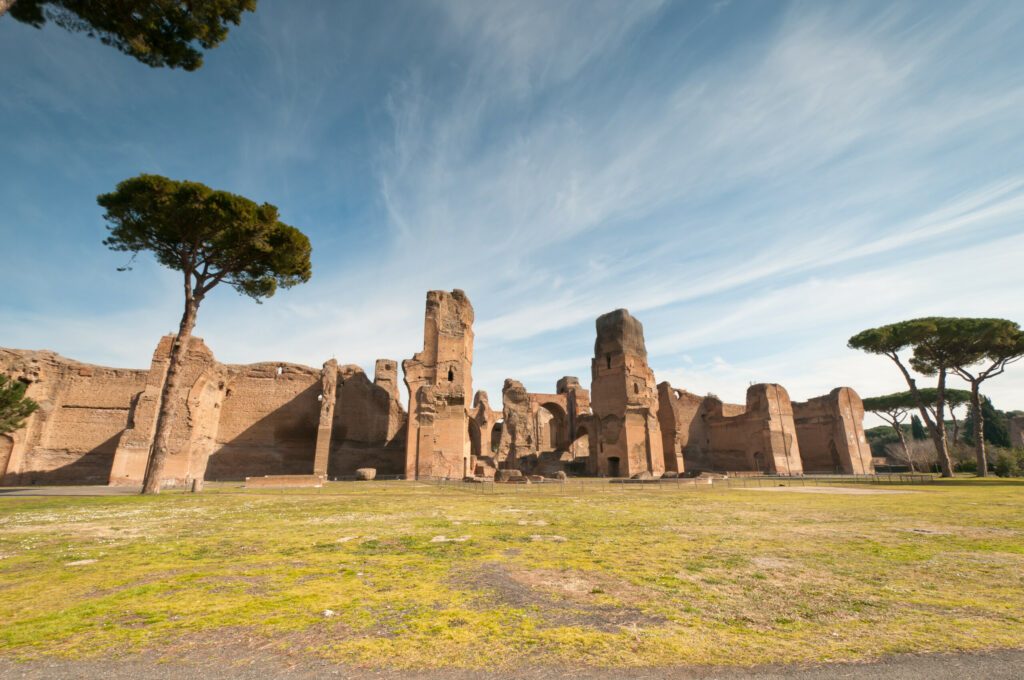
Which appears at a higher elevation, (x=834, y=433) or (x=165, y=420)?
(x=834, y=433)

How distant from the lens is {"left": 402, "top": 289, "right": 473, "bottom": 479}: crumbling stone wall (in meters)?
23.2

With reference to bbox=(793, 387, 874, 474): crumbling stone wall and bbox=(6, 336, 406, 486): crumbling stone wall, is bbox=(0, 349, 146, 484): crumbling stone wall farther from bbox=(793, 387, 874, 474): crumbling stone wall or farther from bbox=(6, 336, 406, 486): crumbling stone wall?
bbox=(793, 387, 874, 474): crumbling stone wall

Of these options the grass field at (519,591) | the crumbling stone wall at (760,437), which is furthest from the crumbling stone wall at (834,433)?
the grass field at (519,591)

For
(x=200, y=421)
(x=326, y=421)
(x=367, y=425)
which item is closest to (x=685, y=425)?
(x=367, y=425)

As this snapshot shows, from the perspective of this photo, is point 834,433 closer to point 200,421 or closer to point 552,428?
point 552,428

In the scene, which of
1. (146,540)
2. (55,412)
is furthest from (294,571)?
(55,412)

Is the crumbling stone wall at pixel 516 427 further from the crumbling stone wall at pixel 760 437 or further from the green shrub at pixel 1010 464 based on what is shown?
the green shrub at pixel 1010 464

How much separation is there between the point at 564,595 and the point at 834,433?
124 feet

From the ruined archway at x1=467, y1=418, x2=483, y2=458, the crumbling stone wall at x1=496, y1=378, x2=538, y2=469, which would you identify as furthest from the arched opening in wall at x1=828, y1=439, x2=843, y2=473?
the ruined archway at x1=467, y1=418, x2=483, y2=458

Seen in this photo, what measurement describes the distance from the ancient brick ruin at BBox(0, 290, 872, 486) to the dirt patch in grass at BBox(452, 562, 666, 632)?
1690 cm

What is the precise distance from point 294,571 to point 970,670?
4.17 meters

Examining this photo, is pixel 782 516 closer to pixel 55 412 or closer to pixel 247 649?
pixel 247 649

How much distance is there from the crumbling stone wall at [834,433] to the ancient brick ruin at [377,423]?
0.33 ft

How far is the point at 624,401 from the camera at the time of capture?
88.0 ft
